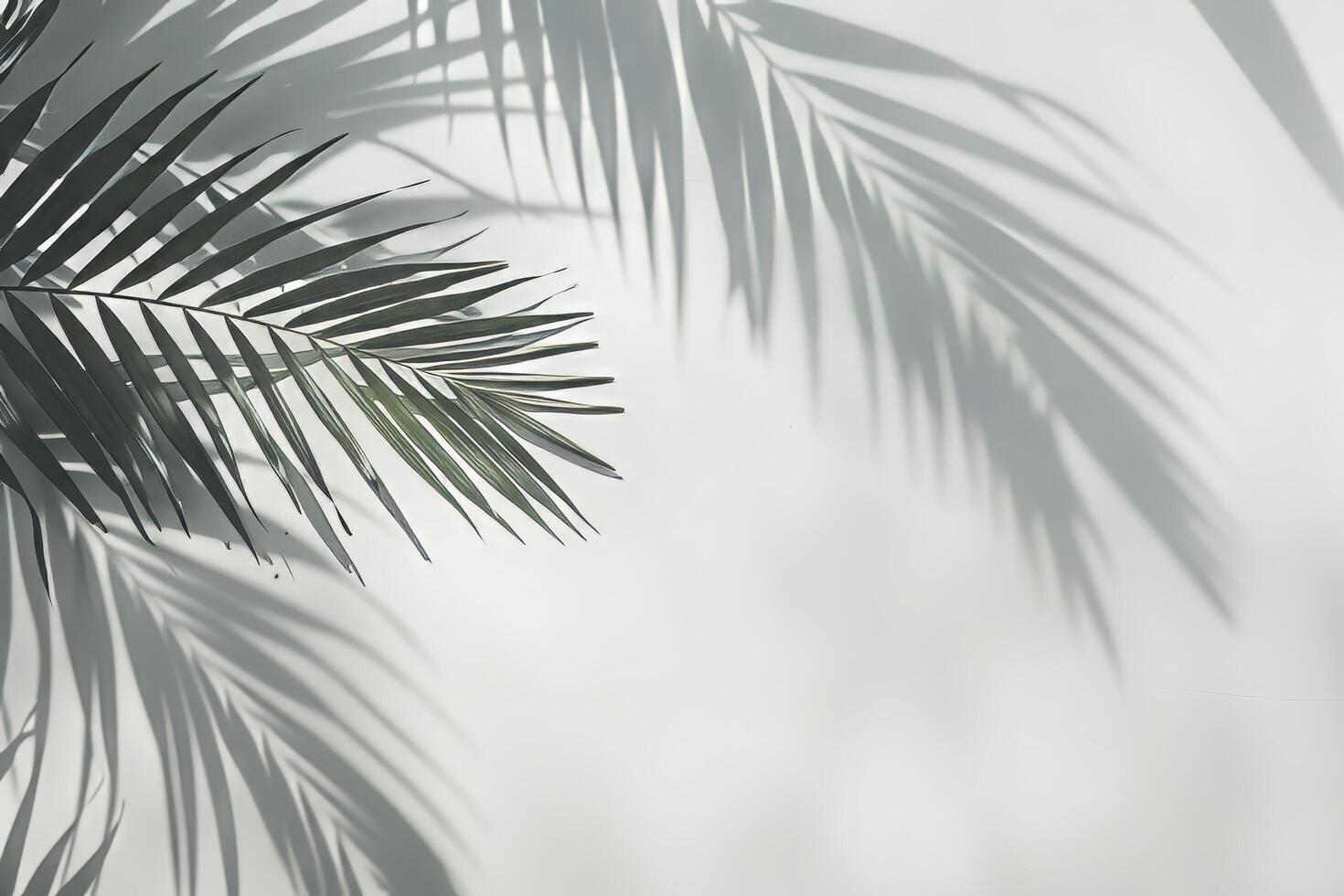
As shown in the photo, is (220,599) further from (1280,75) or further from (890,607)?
(1280,75)

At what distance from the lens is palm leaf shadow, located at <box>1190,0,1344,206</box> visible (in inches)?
33.4

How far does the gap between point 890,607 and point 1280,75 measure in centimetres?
63

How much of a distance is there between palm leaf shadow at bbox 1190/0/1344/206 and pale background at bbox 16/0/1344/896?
1 cm

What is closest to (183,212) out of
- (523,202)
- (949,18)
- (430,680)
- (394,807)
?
(523,202)

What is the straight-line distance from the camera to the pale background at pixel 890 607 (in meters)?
0.86

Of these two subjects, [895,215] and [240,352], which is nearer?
[240,352]

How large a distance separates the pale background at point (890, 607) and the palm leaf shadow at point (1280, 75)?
0.04 feet

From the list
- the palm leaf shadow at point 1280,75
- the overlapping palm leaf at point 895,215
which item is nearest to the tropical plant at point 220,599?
the overlapping palm leaf at point 895,215

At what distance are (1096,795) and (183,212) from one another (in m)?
1.07

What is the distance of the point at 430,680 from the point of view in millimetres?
898

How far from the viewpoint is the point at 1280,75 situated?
0.85 metres

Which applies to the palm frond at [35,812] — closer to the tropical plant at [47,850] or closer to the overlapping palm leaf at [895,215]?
the tropical plant at [47,850]

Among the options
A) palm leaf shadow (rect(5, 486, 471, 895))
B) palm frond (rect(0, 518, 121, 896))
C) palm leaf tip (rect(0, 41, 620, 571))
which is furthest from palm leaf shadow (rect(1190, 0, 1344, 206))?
palm frond (rect(0, 518, 121, 896))

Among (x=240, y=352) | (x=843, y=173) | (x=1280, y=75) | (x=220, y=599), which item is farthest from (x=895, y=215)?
(x=220, y=599)
